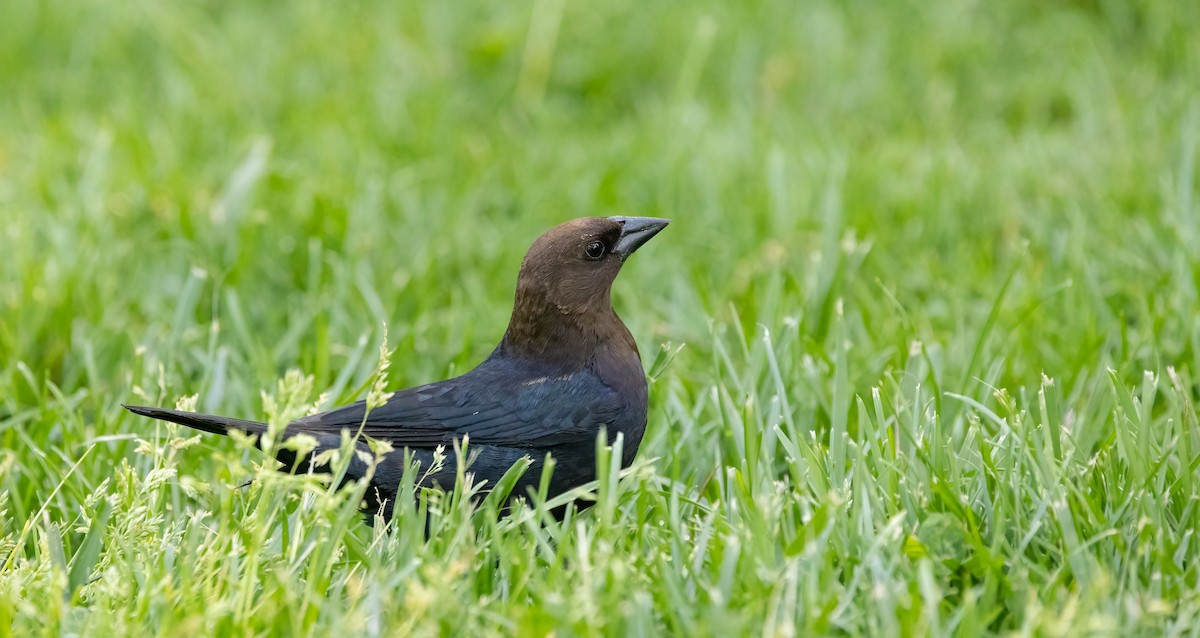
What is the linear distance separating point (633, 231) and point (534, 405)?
0.58 m

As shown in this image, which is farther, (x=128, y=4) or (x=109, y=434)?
(x=128, y=4)

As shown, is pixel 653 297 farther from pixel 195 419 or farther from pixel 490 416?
pixel 195 419

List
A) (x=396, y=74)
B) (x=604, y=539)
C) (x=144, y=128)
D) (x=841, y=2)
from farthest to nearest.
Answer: (x=841, y=2) → (x=396, y=74) → (x=144, y=128) → (x=604, y=539)

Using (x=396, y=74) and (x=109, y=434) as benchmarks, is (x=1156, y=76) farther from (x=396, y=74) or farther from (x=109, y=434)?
(x=109, y=434)

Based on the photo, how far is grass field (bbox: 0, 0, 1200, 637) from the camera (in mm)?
2236

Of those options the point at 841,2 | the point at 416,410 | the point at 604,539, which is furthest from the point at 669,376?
the point at 841,2

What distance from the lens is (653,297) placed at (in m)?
4.34

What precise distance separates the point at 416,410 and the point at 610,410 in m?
0.45

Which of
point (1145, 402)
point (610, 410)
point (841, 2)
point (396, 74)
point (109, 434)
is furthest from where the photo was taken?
point (841, 2)

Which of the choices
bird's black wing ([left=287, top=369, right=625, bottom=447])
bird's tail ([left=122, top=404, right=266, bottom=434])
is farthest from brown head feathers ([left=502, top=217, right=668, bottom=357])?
bird's tail ([left=122, top=404, right=266, bottom=434])

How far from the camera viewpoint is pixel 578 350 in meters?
3.04

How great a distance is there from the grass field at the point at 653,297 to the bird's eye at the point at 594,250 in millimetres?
308

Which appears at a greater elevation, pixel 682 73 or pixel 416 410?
pixel 682 73

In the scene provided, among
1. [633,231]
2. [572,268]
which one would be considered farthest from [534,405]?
[633,231]
